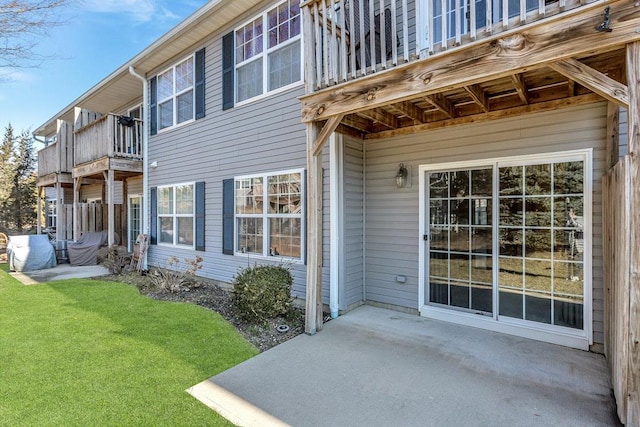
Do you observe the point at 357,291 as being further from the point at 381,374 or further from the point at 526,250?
the point at 526,250

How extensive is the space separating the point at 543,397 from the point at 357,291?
2.80 meters

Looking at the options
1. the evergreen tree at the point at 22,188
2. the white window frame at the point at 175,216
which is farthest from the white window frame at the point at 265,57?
the evergreen tree at the point at 22,188

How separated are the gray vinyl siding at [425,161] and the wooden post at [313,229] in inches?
52.8

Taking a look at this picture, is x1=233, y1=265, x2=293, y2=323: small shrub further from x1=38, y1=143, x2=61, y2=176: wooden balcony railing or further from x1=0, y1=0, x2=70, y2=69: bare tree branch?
x1=38, y1=143, x2=61, y2=176: wooden balcony railing

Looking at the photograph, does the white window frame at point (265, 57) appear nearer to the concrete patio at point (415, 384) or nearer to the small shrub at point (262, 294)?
the small shrub at point (262, 294)

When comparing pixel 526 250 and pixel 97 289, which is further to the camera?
pixel 97 289

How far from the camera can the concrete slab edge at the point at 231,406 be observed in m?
2.46

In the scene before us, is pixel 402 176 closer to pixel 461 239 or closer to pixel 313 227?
pixel 461 239

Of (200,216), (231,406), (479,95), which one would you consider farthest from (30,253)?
(479,95)

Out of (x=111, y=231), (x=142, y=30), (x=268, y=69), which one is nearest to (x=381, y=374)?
(x=268, y=69)

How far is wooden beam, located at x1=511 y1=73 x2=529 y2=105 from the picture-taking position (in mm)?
3144

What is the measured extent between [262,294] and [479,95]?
3.63 m

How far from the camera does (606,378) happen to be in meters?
2.95

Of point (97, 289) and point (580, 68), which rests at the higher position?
point (580, 68)
